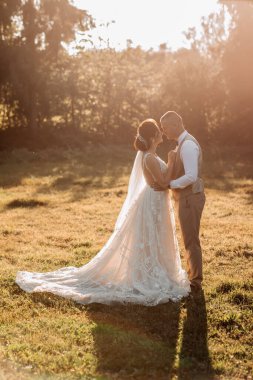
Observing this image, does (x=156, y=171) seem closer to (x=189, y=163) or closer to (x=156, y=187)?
(x=156, y=187)

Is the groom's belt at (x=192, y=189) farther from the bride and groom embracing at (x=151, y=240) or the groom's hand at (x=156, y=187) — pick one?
the groom's hand at (x=156, y=187)

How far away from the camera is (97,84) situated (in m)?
26.0

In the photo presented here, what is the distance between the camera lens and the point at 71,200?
14.1 meters

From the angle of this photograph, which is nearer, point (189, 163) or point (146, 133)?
point (189, 163)

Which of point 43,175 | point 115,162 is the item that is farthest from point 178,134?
point 115,162

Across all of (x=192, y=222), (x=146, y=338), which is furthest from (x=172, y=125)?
(x=146, y=338)

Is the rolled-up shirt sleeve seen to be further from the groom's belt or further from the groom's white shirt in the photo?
the groom's belt

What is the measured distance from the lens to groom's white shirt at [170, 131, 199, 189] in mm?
6394

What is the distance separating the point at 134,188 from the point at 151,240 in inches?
34.6

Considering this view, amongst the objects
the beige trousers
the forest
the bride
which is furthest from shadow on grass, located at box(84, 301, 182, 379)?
the forest

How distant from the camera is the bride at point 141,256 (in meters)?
6.71

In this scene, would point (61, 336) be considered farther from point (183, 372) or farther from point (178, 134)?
point (178, 134)

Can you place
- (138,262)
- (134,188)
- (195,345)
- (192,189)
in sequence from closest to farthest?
(195,345) < (192,189) < (138,262) < (134,188)

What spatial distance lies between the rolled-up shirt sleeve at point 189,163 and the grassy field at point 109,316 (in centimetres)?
165
